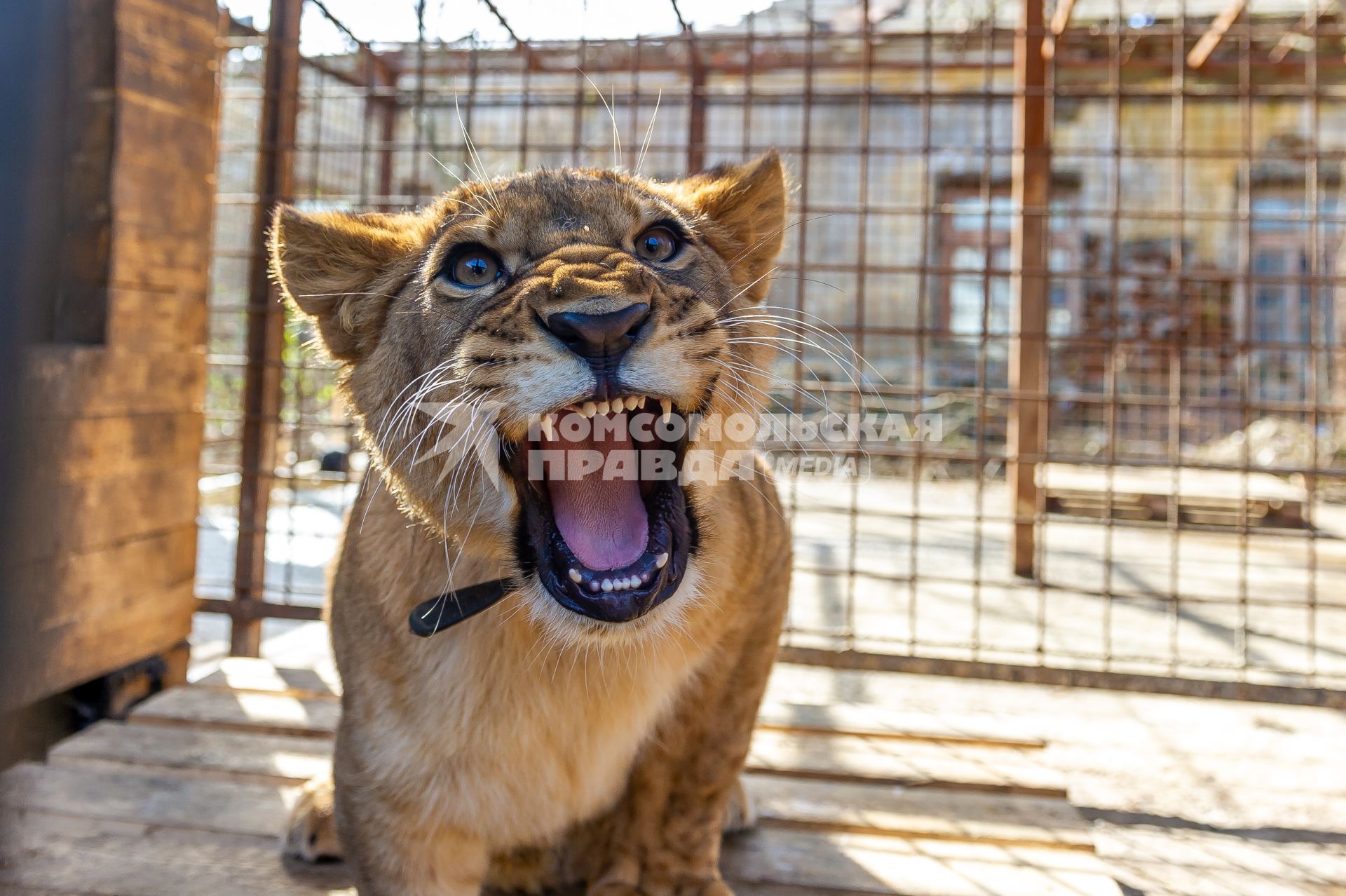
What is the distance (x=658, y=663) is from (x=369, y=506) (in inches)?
25.3

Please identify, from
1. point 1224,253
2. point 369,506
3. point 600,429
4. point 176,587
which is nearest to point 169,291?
point 176,587

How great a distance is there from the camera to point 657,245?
1.87 meters

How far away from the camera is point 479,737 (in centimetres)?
177

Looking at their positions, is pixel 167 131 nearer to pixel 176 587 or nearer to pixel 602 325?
pixel 176 587

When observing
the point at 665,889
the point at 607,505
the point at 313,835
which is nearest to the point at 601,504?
the point at 607,505

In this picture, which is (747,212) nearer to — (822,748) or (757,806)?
(757,806)

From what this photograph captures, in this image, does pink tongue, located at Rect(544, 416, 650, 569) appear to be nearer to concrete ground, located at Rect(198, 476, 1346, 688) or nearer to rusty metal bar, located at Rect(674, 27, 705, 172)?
concrete ground, located at Rect(198, 476, 1346, 688)

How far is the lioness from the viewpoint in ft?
5.22

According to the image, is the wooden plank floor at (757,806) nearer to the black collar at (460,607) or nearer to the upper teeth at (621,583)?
the black collar at (460,607)

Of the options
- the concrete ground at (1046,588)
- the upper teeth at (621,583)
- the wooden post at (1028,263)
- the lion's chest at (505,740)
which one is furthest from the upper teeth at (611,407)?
the wooden post at (1028,263)

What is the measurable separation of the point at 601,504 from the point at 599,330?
1.36 feet

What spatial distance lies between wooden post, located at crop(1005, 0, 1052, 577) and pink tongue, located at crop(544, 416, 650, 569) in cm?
361

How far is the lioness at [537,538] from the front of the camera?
5.22ft

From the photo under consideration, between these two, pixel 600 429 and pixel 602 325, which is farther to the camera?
pixel 600 429
